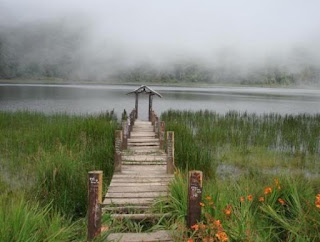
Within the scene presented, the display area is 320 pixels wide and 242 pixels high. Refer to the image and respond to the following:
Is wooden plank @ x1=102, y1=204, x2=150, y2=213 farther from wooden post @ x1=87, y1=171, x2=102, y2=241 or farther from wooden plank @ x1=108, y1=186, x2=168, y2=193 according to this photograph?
wooden post @ x1=87, y1=171, x2=102, y2=241

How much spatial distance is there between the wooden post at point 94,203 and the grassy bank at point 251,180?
1.37 meters

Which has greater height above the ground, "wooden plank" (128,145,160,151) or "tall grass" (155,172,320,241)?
"tall grass" (155,172,320,241)

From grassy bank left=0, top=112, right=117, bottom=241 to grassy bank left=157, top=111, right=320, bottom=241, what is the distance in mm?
2123

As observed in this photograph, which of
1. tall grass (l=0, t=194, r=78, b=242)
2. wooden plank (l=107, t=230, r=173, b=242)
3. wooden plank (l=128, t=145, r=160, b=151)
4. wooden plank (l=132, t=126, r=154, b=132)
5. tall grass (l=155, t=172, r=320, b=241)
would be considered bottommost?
wooden plank (l=128, t=145, r=160, b=151)

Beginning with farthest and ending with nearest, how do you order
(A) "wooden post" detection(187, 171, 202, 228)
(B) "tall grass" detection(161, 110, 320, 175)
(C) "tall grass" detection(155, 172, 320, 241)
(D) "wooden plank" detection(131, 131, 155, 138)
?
(D) "wooden plank" detection(131, 131, 155, 138) → (B) "tall grass" detection(161, 110, 320, 175) → (A) "wooden post" detection(187, 171, 202, 228) → (C) "tall grass" detection(155, 172, 320, 241)

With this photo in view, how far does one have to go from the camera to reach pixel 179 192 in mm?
6152

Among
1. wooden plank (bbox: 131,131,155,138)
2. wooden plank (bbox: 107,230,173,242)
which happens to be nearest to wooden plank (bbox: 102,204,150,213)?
wooden plank (bbox: 107,230,173,242)

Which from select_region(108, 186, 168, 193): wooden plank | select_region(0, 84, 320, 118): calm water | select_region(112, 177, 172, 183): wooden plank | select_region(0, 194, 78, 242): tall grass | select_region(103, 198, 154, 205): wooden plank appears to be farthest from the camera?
select_region(0, 84, 320, 118): calm water

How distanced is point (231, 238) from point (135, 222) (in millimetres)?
2024

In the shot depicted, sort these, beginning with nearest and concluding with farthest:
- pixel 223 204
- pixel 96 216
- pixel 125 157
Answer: pixel 96 216, pixel 223 204, pixel 125 157

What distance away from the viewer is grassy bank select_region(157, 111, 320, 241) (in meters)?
4.95

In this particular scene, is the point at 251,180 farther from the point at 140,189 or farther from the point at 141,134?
the point at 141,134

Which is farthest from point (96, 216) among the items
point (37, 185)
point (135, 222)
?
point (37, 185)

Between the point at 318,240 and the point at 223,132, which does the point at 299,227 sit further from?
the point at 223,132
